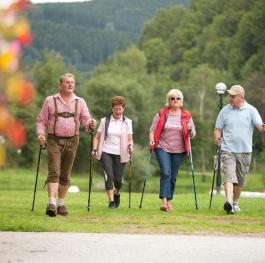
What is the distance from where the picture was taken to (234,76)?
141m

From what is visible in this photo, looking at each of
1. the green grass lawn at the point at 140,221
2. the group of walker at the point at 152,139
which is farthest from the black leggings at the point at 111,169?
the green grass lawn at the point at 140,221

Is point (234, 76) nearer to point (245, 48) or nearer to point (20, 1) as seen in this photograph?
point (245, 48)

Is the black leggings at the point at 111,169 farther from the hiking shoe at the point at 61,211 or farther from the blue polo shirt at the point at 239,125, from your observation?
the hiking shoe at the point at 61,211

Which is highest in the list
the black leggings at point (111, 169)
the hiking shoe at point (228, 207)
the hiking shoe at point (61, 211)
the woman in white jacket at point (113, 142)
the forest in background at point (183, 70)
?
the forest in background at point (183, 70)

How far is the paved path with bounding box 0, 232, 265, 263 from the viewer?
7.78 m

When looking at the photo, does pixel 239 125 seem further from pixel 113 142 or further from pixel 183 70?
pixel 183 70

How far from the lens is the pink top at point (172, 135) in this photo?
1499 cm

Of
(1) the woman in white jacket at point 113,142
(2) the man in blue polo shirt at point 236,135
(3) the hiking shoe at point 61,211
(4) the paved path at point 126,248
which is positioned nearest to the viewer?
(4) the paved path at point 126,248

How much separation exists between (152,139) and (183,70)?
14996 centimetres

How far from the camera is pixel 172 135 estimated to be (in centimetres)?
1502

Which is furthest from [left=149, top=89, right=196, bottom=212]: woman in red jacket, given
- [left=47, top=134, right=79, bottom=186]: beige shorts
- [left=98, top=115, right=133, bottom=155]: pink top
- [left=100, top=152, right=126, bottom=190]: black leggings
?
[left=47, top=134, right=79, bottom=186]: beige shorts

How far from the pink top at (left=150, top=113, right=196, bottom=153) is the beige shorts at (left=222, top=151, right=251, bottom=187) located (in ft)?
2.30

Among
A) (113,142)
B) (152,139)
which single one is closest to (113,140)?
(113,142)

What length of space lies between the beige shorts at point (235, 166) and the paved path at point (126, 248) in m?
4.28
